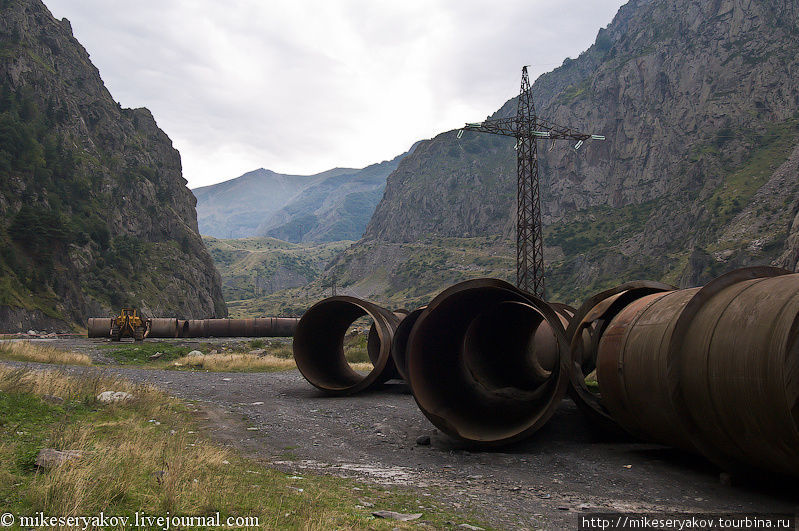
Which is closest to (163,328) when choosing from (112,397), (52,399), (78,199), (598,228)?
(112,397)

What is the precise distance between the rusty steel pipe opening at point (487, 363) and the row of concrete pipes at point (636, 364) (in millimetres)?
33

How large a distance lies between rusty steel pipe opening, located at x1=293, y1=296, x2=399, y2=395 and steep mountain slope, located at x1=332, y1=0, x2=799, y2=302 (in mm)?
58764

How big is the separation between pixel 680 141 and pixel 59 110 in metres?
114

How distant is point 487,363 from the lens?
14664 mm

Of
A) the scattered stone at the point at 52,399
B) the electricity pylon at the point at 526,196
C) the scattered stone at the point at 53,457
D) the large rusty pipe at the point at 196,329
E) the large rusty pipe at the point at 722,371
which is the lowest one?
the large rusty pipe at the point at 196,329

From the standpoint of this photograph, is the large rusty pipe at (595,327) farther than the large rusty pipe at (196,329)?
No

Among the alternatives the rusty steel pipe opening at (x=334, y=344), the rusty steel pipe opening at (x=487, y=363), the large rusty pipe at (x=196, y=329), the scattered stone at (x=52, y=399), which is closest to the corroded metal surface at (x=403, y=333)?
the rusty steel pipe opening at (x=334, y=344)

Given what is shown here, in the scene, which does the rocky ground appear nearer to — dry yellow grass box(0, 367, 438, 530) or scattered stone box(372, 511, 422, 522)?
scattered stone box(372, 511, 422, 522)

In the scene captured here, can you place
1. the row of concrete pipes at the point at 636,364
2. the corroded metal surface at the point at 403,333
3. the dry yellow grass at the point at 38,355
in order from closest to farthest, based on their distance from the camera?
the row of concrete pipes at the point at 636,364 → the corroded metal surface at the point at 403,333 → the dry yellow grass at the point at 38,355

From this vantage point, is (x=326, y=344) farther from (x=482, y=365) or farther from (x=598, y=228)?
(x=598, y=228)

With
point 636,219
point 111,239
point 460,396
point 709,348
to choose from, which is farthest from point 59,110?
point 636,219

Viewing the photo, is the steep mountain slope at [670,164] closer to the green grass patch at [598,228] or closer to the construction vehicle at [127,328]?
the green grass patch at [598,228]

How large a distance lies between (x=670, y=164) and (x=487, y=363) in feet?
395

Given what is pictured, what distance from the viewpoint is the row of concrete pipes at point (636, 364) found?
575 centimetres
